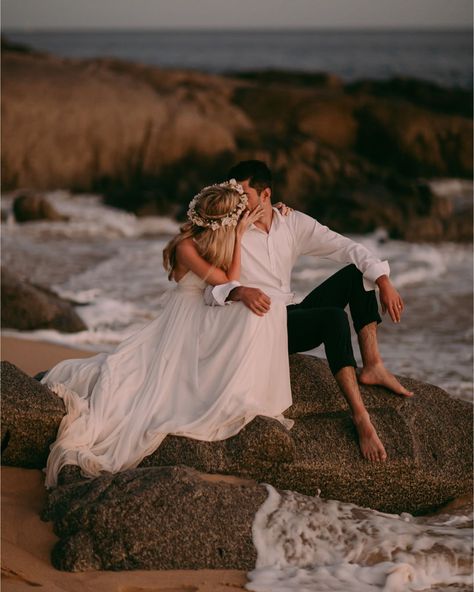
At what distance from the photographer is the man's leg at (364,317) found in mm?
6023

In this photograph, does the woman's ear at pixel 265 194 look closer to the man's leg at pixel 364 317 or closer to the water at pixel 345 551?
the man's leg at pixel 364 317

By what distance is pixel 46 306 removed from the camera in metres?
9.77

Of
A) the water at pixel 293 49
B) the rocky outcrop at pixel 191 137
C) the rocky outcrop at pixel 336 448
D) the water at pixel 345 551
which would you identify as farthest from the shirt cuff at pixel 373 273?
the water at pixel 293 49

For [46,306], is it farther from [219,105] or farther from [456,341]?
[219,105]

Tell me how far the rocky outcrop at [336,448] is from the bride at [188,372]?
0.11 m

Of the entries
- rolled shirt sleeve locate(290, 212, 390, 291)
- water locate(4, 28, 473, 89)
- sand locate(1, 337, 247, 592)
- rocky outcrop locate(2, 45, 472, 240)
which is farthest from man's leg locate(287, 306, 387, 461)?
water locate(4, 28, 473, 89)

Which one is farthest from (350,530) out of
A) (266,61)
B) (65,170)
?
(266,61)

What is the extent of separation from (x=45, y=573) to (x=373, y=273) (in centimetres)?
254

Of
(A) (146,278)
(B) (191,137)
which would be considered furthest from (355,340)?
(B) (191,137)

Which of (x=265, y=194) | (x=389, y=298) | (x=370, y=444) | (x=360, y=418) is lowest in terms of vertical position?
(x=370, y=444)

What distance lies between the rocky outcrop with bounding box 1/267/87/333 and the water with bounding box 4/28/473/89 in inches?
1094

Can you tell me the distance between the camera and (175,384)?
5.73 m

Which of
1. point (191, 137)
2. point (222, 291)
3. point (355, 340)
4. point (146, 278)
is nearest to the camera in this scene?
point (222, 291)

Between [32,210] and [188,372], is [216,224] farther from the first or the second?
[32,210]
